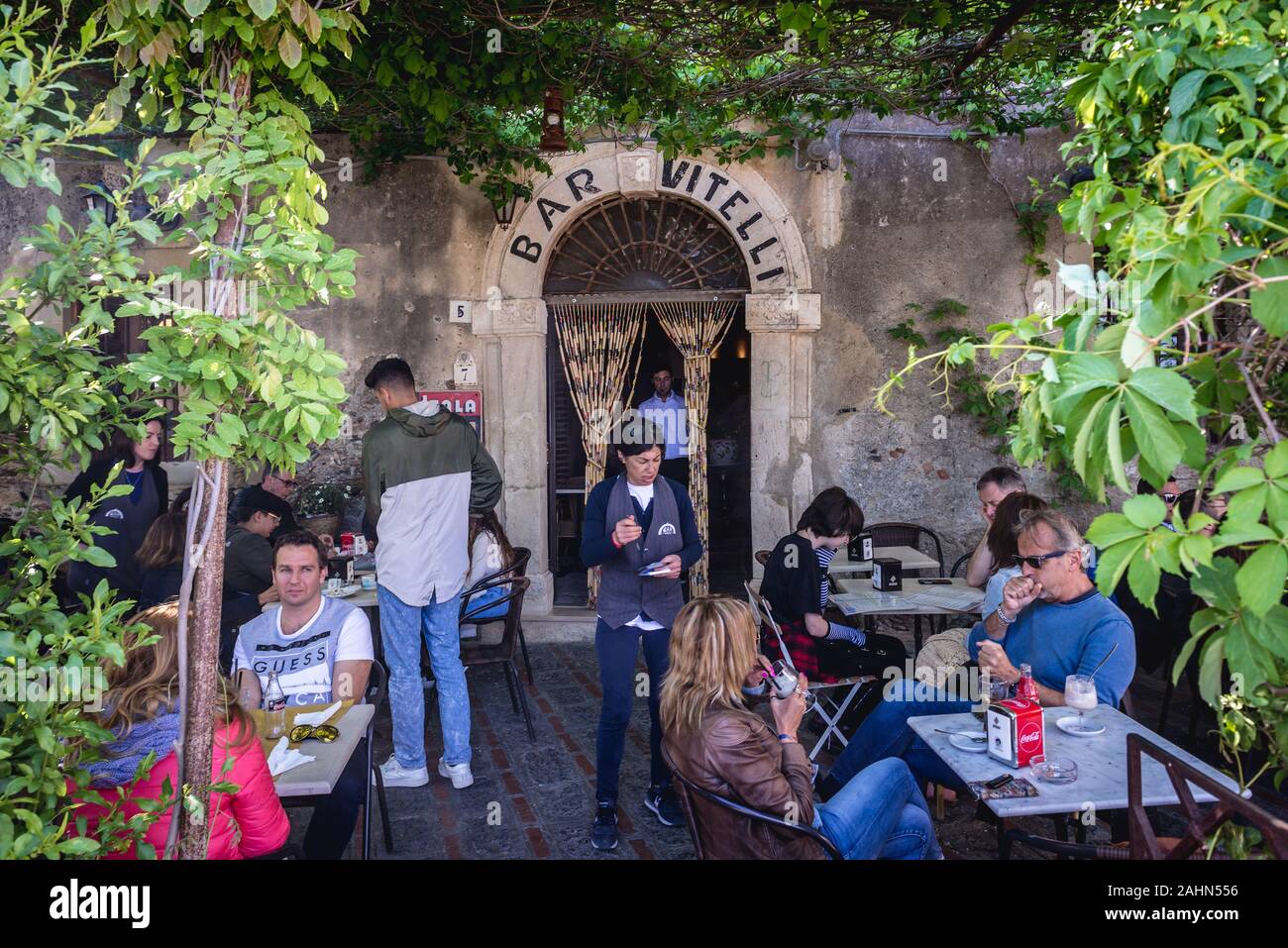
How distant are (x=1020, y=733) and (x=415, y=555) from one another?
2828mm

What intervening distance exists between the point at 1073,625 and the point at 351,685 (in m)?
3.00

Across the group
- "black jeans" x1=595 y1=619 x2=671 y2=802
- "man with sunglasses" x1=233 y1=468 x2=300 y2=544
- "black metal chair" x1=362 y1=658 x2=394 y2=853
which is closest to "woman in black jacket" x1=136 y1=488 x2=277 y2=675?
"black metal chair" x1=362 y1=658 x2=394 y2=853

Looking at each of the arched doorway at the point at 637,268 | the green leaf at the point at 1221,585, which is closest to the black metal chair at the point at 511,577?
the arched doorway at the point at 637,268

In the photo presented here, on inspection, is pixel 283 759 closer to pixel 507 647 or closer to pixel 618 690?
pixel 618 690

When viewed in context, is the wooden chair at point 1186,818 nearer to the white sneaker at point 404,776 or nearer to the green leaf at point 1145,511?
the green leaf at point 1145,511

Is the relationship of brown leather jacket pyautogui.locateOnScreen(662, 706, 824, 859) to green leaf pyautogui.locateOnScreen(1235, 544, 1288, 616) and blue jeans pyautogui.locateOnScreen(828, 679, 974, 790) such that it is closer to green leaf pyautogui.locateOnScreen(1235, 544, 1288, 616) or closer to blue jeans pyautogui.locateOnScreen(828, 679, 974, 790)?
blue jeans pyautogui.locateOnScreen(828, 679, 974, 790)

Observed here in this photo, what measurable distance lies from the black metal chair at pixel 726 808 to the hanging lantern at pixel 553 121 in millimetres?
4139

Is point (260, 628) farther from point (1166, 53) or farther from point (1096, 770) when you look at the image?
point (1166, 53)

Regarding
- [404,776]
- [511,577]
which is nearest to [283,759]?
[404,776]

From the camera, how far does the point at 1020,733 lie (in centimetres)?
310

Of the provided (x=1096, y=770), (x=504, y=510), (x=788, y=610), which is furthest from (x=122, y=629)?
(x=504, y=510)

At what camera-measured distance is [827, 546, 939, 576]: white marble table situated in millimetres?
6329

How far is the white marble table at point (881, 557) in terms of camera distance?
20.8 feet

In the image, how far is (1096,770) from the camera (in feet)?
10.1
